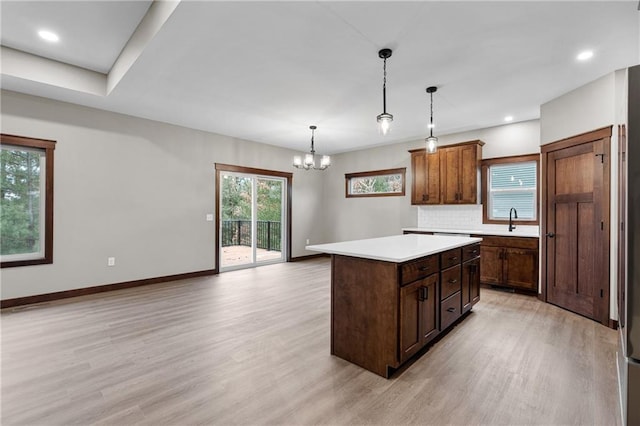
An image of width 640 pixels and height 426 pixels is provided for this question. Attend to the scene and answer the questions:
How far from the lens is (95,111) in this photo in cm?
441

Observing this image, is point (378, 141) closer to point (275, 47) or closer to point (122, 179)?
point (275, 47)

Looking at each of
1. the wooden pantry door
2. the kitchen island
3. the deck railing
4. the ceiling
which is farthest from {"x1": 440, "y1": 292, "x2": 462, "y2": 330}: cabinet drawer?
the deck railing

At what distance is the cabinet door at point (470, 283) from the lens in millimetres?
3226

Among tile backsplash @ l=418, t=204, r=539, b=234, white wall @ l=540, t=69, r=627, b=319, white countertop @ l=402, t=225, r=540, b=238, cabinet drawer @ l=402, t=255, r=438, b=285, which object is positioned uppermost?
white wall @ l=540, t=69, r=627, b=319

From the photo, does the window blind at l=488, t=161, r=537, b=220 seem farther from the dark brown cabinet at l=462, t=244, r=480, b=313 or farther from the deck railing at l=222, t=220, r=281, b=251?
the deck railing at l=222, t=220, r=281, b=251

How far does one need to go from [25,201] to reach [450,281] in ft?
17.5

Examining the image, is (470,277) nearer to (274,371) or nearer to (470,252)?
(470,252)

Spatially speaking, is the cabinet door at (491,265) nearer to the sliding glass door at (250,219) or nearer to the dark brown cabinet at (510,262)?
the dark brown cabinet at (510,262)

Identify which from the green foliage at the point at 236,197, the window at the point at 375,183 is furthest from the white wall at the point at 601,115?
the green foliage at the point at 236,197

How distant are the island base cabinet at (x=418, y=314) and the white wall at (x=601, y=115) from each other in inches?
84.7

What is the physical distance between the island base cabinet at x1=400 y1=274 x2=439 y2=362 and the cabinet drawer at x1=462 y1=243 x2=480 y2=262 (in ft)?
2.41

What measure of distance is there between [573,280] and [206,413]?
4220 mm

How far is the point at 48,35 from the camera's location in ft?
→ 9.91

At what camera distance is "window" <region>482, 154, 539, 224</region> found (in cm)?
492
